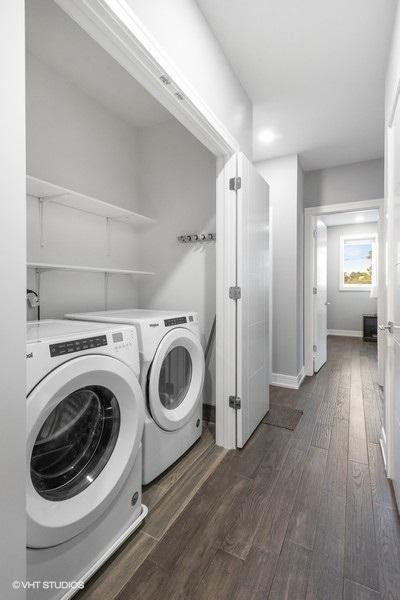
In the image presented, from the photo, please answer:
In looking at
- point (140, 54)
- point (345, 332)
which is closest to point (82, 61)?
point (140, 54)

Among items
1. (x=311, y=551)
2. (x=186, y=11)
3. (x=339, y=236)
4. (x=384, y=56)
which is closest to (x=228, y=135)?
(x=186, y=11)

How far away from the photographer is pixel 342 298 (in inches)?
255

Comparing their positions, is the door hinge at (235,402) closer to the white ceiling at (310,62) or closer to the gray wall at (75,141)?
the gray wall at (75,141)

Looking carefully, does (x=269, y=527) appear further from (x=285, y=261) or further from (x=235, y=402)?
(x=285, y=261)

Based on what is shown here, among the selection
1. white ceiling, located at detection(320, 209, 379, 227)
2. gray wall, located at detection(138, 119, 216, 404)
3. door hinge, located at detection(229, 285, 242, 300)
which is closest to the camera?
door hinge, located at detection(229, 285, 242, 300)

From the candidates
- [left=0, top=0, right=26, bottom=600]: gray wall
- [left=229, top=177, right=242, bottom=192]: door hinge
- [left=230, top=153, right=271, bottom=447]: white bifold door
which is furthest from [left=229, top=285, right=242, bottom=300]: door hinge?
[left=0, top=0, right=26, bottom=600]: gray wall

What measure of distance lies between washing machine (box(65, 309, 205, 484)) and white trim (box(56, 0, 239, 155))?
107 cm

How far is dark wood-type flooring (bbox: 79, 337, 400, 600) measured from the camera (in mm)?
1077

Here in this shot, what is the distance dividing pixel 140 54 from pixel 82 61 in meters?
1.05

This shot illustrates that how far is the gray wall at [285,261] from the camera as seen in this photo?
3137 mm

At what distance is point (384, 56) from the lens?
6.02 ft

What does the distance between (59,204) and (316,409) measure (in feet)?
8.62

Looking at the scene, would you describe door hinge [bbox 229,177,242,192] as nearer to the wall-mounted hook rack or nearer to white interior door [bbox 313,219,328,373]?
the wall-mounted hook rack

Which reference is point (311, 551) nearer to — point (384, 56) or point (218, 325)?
point (218, 325)
